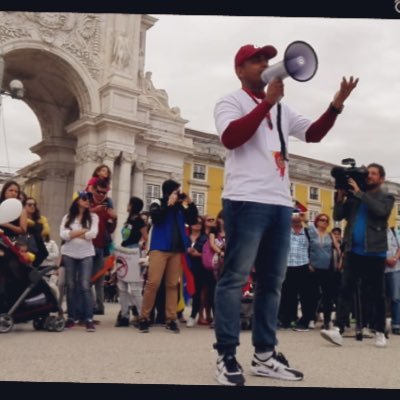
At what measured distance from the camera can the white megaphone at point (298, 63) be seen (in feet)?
9.55

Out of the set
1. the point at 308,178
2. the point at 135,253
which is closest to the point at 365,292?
the point at 135,253

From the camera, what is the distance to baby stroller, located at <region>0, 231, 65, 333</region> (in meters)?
5.80

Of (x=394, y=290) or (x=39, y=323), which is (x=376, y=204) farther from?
(x=39, y=323)

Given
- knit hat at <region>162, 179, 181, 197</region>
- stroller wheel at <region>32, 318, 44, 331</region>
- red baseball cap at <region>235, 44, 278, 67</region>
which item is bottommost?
stroller wheel at <region>32, 318, 44, 331</region>

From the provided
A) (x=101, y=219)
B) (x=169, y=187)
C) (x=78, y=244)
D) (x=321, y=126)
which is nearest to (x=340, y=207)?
(x=169, y=187)

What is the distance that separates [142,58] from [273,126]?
27.3 meters

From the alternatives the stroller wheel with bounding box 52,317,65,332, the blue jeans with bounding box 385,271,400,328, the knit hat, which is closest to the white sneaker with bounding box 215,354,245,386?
the stroller wheel with bounding box 52,317,65,332

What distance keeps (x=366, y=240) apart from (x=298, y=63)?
3.12m

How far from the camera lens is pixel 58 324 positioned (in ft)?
19.9

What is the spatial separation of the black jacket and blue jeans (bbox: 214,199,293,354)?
2.51 meters

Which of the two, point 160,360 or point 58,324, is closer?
point 160,360

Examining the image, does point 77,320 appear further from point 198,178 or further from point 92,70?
point 198,178

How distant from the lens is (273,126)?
11.1 feet

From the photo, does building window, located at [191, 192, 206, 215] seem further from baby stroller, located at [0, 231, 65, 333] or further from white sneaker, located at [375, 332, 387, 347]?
white sneaker, located at [375, 332, 387, 347]
